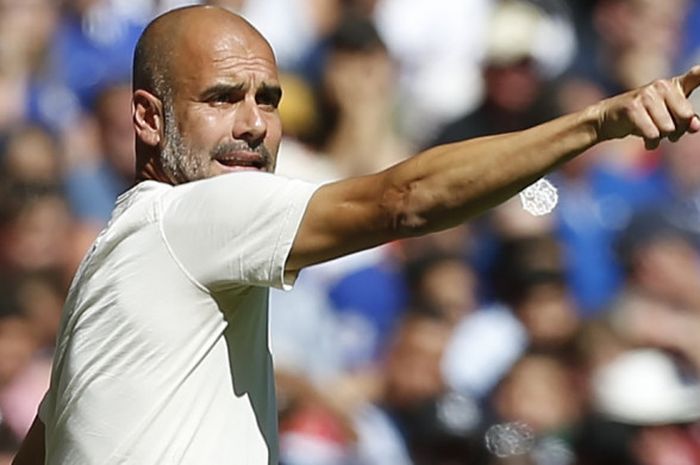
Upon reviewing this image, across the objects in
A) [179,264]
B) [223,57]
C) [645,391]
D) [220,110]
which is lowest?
[645,391]

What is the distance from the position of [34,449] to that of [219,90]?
37.2 inches

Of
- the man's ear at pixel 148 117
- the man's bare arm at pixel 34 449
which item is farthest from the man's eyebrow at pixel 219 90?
the man's bare arm at pixel 34 449

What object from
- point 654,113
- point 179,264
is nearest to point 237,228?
point 179,264

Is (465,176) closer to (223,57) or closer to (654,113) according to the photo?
(654,113)

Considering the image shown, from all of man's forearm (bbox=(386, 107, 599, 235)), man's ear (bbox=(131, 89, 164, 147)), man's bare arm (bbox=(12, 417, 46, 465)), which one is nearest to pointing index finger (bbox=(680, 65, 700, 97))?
man's forearm (bbox=(386, 107, 599, 235))

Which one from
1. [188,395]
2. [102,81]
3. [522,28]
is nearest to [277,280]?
[188,395]

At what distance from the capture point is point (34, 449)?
3.67 meters

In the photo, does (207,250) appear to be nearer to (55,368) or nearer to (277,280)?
(277,280)

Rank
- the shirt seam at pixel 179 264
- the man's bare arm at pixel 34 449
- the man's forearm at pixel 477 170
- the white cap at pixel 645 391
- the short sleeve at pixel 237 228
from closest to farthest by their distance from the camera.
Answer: the man's forearm at pixel 477 170
the short sleeve at pixel 237 228
the shirt seam at pixel 179 264
the man's bare arm at pixel 34 449
the white cap at pixel 645 391

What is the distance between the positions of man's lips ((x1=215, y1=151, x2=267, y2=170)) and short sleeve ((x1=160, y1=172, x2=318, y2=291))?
0.21m

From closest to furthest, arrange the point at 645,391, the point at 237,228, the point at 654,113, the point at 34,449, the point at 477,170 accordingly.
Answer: the point at 654,113 < the point at 477,170 < the point at 237,228 < the point at 34,449 < the point at 645,391

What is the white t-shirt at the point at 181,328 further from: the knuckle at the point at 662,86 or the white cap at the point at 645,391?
the white cap at the point at 645,391

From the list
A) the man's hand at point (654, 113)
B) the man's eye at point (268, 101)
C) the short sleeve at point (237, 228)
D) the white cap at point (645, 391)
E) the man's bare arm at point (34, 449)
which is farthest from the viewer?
the white cap at point (645, 391)

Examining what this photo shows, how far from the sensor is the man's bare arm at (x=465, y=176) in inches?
104
